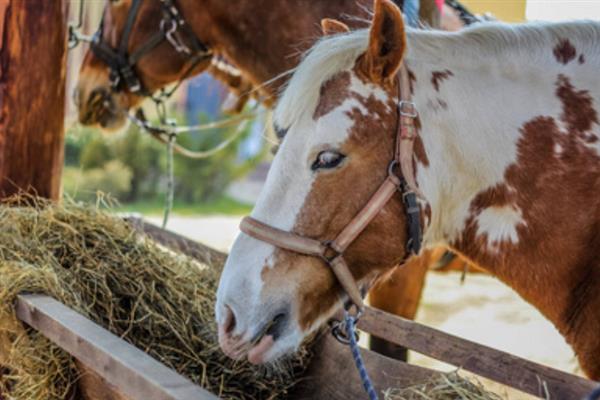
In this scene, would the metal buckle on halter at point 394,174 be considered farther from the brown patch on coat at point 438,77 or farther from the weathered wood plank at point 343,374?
the weathered wood plank at point 343,374

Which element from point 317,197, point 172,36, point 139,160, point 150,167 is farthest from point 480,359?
point 150,167

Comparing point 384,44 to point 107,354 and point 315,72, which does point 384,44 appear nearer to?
point 315,72

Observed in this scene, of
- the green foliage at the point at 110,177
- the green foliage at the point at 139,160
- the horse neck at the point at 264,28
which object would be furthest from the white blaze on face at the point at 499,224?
the green foliage at the point at 139,160

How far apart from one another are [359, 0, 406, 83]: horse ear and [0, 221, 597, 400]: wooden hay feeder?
70 centimetres

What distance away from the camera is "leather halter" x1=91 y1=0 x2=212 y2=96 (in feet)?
11.1

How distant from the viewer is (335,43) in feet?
5.59

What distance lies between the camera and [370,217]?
163 centimetres

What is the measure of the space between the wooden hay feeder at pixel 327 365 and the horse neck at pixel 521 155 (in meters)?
0.19

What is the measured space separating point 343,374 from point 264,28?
154 centimetres

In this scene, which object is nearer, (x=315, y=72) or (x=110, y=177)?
(x=315, y=72)

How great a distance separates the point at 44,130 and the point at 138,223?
0.51 meters

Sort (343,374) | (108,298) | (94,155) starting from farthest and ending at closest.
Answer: (94,155), (108,298), (343,374)

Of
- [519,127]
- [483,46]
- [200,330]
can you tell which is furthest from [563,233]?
[200,330]

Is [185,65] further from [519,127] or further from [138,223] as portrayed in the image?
[519,127]
